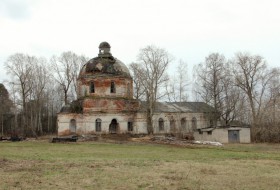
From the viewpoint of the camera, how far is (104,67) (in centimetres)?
5119

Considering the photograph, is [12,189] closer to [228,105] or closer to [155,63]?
[155,63]

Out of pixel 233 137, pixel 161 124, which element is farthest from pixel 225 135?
pixel 161 124

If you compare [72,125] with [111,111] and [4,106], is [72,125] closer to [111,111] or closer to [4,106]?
[111,111]

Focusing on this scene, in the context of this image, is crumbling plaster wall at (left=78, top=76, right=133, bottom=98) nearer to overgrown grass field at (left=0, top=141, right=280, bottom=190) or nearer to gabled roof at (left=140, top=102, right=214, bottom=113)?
gabled roof at (left=140, top=102, right=214, bottom=113)

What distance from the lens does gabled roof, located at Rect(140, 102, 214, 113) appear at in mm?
52734

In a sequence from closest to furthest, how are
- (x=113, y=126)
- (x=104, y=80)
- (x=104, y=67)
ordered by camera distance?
(x=104, y=80), (x=113, y=126), (x=104, y=67)

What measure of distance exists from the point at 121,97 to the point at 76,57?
58.1ft

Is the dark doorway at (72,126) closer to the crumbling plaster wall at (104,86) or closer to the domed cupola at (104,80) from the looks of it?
the domed cupola at (104,80)

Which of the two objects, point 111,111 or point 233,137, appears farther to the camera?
point 111,111

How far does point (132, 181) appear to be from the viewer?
12836mm

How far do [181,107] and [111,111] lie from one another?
10656 millimetres

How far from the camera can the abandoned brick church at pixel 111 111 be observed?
48.7 m

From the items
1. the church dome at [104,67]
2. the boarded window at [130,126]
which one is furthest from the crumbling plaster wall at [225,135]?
the church dome at [104,67]

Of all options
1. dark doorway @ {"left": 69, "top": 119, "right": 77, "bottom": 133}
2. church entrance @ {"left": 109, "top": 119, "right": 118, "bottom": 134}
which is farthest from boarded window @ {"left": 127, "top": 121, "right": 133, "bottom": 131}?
dark doorway @ {"left": 69, "top": 119, "right": 77, "bottom": 133}
